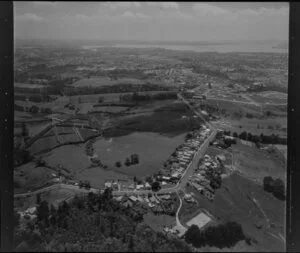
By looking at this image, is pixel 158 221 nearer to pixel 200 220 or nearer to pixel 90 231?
pixel 200 220

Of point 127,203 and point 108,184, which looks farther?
point 108,184

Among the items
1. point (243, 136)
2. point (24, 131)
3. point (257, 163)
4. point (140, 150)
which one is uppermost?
point (24, 131)

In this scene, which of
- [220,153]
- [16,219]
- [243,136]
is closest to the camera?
[16,219]

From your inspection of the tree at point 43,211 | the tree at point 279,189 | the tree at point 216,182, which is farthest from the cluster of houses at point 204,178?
the tree at point 43,211

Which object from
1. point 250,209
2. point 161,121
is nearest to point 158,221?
point 250,209

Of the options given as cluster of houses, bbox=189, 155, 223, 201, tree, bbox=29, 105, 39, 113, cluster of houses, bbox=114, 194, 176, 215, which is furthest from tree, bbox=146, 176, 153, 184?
tree, bbox=29, 105, 39, 113

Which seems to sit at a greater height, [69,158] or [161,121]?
[161,121]

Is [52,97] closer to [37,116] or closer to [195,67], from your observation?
[37,116]

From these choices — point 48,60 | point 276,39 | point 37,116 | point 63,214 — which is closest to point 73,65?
point 48,60

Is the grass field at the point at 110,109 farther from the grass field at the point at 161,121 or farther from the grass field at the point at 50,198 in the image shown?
the grass field at the point at 50,198
